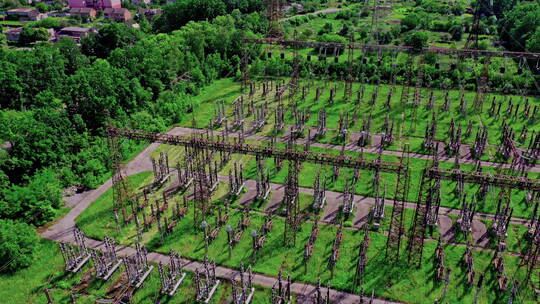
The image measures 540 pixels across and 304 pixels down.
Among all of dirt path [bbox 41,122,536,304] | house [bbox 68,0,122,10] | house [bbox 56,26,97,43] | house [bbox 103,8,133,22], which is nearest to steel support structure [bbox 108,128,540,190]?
dirt path [bbox 41,122,536,304]

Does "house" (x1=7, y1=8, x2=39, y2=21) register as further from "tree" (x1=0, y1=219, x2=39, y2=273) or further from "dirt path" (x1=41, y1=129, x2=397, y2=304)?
"tree" (x1=0, y1=219, x2=39, y2=273)

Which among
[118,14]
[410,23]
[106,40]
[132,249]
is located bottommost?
[132,249]

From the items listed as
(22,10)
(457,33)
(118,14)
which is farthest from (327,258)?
(22,10)

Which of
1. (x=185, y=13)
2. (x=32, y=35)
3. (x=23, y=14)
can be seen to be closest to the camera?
(x=32, y=35)

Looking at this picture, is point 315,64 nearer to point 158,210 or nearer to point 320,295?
point 158,210

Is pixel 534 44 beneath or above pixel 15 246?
above

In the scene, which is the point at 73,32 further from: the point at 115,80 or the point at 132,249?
the point at 132,249
